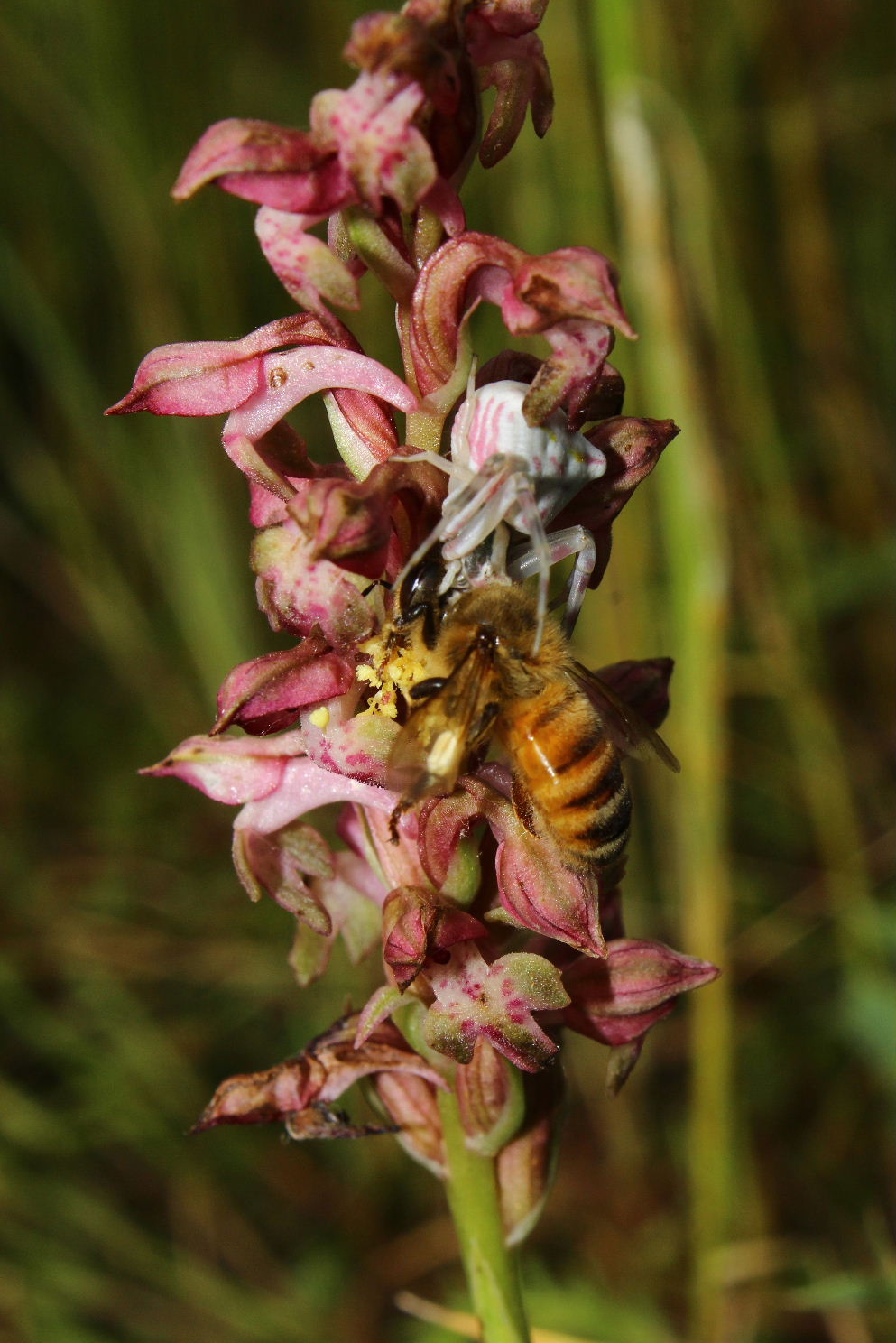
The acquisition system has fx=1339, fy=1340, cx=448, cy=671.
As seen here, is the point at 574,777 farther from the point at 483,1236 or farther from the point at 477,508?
the point at 483,1236

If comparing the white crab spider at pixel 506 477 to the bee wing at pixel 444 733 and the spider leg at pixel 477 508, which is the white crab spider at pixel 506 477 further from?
the bee wing at pixel 444 733

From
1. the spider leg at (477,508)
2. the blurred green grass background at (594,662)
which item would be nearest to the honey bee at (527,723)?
the spider leg at (477,508)

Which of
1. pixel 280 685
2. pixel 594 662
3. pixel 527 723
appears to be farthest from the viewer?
pixel 594 662

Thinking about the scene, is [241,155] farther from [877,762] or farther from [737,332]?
[877,762]

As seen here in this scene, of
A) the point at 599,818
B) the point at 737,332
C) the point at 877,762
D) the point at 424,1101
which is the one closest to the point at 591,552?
the point at 599,818

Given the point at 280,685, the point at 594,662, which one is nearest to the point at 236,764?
the point at 280,685

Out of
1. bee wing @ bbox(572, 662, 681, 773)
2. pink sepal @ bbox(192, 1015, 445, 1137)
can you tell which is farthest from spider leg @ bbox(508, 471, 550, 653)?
pink sepal @ bbox(192, 1015, 445, 1137)

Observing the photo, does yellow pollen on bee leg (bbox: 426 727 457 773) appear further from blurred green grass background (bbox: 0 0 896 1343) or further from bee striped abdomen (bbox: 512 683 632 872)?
blurred green grass background (bbox: 0 0 896 1343)
